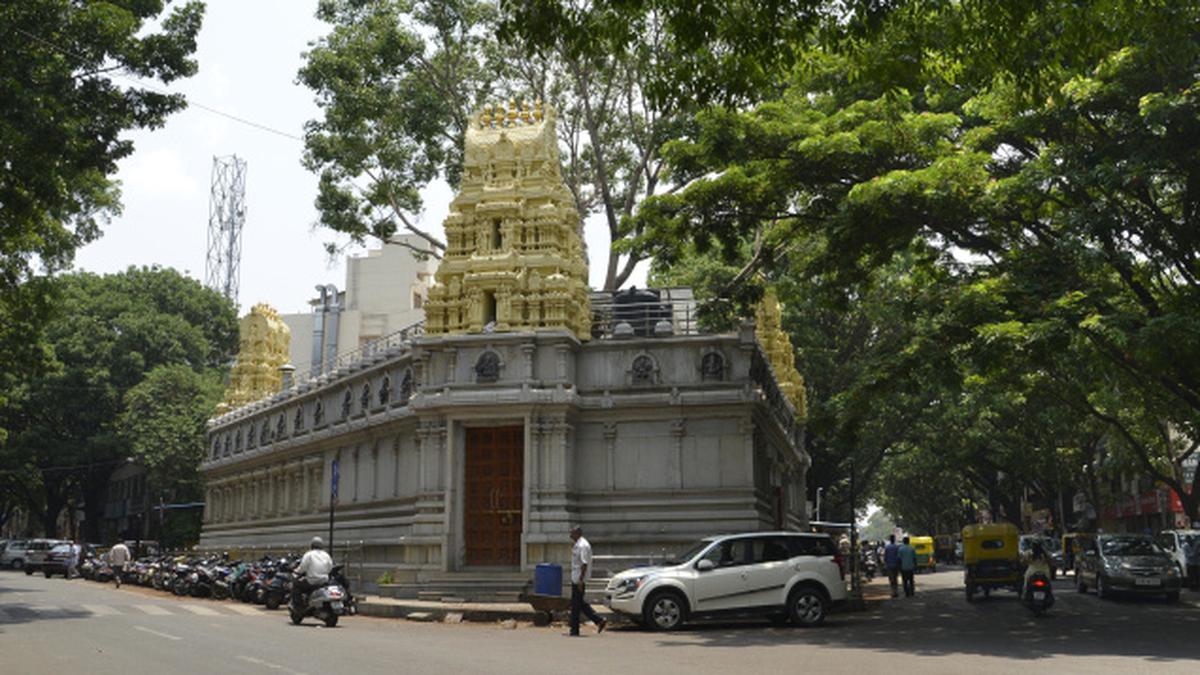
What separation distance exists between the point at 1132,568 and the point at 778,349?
15.3 m

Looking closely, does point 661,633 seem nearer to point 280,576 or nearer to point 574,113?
point 280,576

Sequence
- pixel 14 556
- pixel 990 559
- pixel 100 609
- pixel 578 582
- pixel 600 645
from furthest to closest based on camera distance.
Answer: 1. pixel 14 556
2. pixel 990 559
3. pixel 100 609
4. pixel 578 582
5. pixel 600 645

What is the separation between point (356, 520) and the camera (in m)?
31.7

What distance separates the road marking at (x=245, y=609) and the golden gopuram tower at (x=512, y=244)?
27.2ft

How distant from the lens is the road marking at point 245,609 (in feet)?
80.6

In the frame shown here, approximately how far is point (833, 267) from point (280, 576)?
15320mm

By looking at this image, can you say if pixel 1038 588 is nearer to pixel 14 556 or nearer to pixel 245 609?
pixel 245 609

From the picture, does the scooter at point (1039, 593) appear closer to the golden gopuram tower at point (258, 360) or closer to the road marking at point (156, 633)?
the road marking at point (156, 633)

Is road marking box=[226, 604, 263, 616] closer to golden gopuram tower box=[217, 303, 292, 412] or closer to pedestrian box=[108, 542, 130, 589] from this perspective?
pedestrian box=[108, 542, 130, 589]

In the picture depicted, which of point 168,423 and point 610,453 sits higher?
point 168,423

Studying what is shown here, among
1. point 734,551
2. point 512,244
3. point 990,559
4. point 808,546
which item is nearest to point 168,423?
point 512,244

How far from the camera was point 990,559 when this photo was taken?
2983cm

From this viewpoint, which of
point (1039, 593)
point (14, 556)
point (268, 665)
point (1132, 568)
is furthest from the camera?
point (14, 556)

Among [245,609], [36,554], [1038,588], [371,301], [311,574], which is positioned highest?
[371,301]
